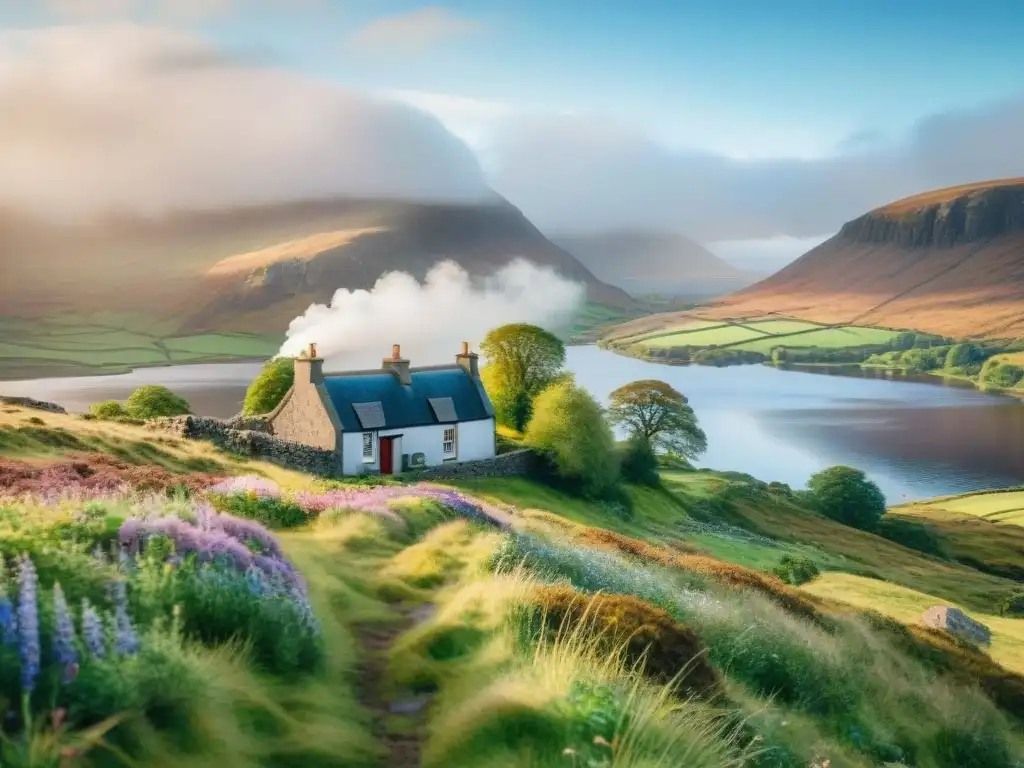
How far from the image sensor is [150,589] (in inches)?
355

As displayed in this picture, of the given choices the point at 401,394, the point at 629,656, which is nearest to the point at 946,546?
the point at 401,394

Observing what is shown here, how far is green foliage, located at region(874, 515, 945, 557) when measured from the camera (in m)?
94.3

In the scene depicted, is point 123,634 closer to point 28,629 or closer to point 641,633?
point 28,629

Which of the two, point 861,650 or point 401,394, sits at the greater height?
point 401,394

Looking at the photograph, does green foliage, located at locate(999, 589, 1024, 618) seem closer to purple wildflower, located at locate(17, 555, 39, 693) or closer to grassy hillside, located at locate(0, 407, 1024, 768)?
grassy hillside, located at locate(0, 407, 1024, 768)

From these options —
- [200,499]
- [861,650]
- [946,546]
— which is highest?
[200,499]

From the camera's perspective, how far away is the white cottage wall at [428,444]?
56156mm

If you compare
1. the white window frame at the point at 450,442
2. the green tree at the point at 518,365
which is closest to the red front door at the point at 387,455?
the white window frame at the point at 450,442

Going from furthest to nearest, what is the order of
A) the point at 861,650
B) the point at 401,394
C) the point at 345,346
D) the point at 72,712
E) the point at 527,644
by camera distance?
the point at 345,346
the point at 401,394
the point at 861,650
the point at 527,644
the point at 72,712

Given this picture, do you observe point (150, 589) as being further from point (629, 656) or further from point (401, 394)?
point (401, 394)

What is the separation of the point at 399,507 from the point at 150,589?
1280cm

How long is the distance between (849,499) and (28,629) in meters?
101

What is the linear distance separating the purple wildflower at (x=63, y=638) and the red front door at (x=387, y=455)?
50.6 m

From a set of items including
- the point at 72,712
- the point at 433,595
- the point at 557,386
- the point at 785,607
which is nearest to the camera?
the point at 72,712
